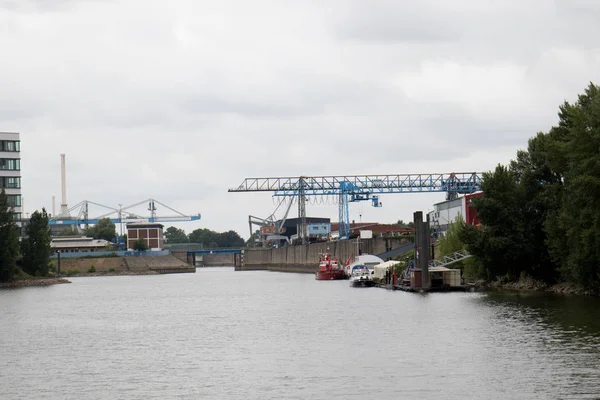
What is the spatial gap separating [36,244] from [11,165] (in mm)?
14534

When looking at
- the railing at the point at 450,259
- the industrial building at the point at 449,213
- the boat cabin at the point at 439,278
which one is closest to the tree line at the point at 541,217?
the boat cabin at the point at 439,278

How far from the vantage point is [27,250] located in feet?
416

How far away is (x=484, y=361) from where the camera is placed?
34.5 metres

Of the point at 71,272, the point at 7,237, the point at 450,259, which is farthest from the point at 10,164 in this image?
the point at 450,259

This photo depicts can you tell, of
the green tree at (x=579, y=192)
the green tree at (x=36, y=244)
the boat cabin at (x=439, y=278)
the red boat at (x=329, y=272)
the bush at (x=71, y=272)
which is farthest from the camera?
the bush at (x=71, y=272)

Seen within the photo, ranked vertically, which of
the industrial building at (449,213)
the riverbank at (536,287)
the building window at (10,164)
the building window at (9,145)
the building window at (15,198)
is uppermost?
the building window at (9,145)

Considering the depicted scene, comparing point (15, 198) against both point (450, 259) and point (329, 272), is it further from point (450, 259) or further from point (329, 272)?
point (450, 259)

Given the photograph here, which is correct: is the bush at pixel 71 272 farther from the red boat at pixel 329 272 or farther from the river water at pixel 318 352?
the river water at pixel 318 352

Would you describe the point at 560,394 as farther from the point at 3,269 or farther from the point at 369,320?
the point at 3,269

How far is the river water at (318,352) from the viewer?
30281 millimetres

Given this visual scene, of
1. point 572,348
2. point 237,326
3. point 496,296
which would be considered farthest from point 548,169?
point 572,348

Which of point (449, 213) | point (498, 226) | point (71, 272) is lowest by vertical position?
point (71, 272)

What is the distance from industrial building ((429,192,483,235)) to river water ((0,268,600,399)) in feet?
148

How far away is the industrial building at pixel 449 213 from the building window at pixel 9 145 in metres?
58.8
